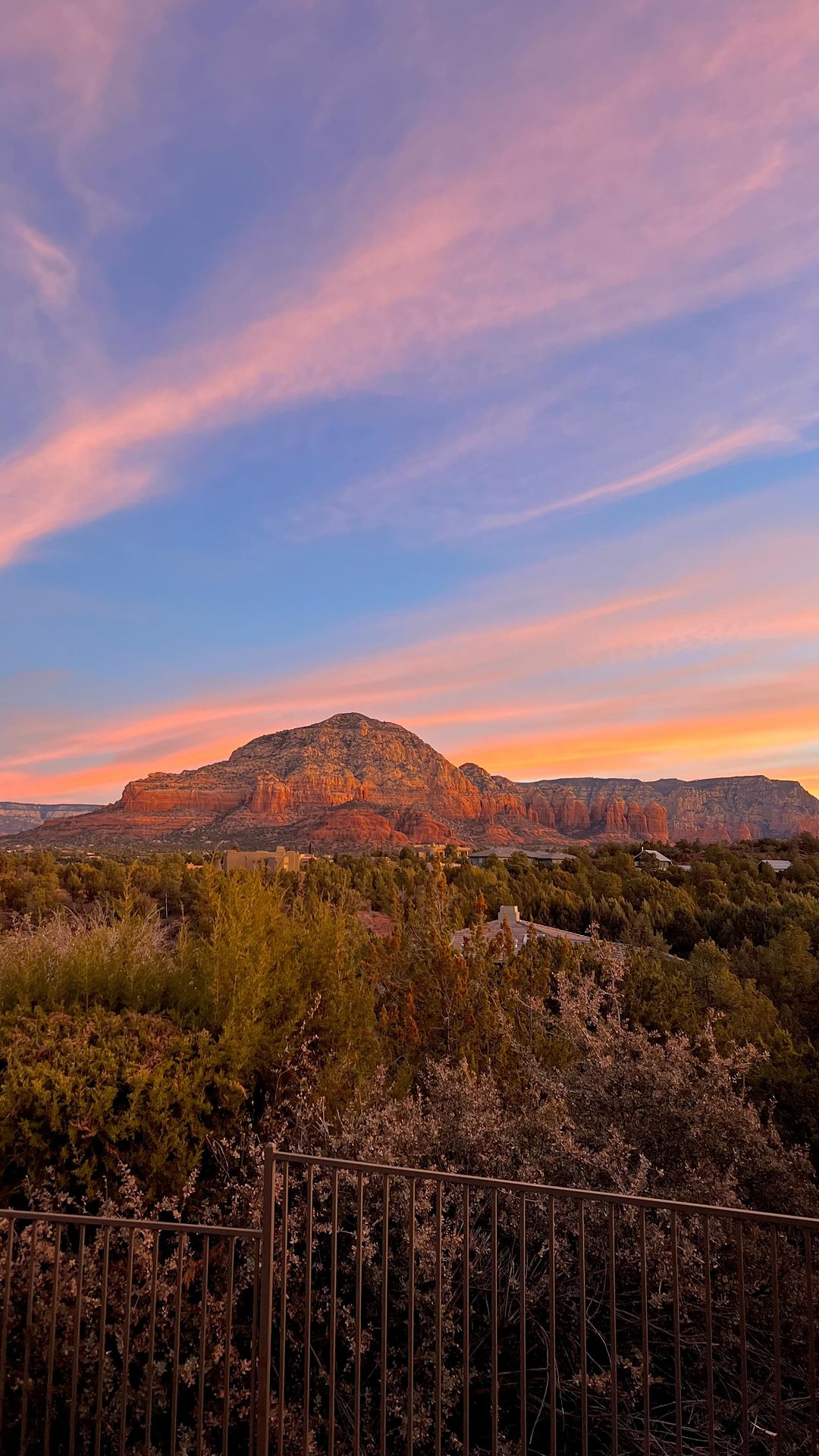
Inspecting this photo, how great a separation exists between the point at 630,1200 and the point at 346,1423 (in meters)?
2.50

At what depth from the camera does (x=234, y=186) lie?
1157 cm

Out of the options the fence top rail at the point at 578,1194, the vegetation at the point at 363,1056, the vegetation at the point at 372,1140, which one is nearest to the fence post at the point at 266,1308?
the fence top rail at the point at 578,1194

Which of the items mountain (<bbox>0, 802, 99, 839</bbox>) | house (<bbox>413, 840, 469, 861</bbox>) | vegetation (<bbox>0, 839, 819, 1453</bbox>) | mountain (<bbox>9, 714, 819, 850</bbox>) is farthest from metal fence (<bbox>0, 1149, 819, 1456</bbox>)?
mountain (<bbox>0, 802, 99, 839</bbox>)

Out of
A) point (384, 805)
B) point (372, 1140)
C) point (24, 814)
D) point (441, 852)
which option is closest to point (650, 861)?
point (441, 852)

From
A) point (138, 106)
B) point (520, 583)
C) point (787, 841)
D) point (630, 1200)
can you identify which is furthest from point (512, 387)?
point (787, 841)

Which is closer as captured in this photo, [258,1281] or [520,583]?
[258,1281]

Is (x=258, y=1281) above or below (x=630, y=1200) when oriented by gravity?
below

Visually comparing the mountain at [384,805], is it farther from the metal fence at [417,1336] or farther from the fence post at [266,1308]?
the fence post at [266,1308]

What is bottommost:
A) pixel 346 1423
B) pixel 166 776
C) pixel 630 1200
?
pixel 346 1423

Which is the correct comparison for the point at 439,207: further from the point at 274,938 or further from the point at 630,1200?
the point at 630,1200

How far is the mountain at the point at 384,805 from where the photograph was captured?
266 feet

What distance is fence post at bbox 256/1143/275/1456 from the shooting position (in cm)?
290

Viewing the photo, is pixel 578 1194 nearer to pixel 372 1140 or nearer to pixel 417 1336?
pixel 417 1336

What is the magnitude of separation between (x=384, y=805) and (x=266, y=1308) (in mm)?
91970
